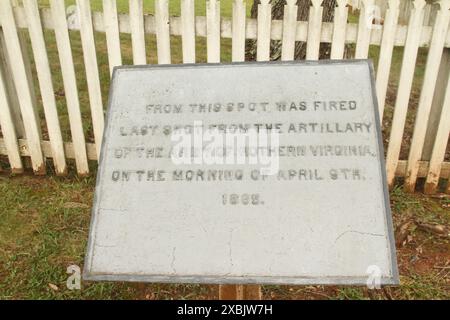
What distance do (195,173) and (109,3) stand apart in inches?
73.0

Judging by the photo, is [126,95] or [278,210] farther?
[126,95]

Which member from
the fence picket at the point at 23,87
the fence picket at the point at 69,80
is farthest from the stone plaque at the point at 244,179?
the fence picket at the point at 23,87

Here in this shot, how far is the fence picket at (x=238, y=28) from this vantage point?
10.4 feet

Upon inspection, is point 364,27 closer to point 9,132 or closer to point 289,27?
point 289,27

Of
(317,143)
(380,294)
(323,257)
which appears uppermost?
(317,143)

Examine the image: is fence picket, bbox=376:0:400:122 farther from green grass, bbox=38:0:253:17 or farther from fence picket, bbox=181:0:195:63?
green grass, bbox=38:0:253:17

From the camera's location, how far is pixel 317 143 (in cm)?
205

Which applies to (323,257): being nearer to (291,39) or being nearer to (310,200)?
(310,200)

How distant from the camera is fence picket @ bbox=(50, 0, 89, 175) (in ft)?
11.0

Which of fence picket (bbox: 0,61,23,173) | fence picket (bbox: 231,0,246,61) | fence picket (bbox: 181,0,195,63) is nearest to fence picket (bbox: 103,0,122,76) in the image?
fence picket (bbox: 181,0,195,63)

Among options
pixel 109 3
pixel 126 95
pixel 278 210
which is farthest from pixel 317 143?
pixel 109 3

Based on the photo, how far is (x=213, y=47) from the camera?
10.8ft

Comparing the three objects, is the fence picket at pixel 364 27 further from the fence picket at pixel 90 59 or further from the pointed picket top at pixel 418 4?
the fence picket at pixel 90 59
